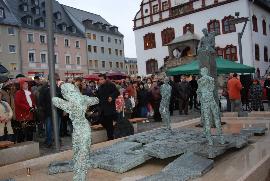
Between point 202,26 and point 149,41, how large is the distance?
738 cm

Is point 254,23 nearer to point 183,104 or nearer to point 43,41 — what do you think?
point 183,104

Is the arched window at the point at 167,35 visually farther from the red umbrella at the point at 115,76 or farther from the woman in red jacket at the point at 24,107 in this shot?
the woman in red jacket at the point at 24,107

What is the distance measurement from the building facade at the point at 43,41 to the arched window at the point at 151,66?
12.8 m

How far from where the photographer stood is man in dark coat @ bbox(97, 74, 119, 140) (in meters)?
9.99

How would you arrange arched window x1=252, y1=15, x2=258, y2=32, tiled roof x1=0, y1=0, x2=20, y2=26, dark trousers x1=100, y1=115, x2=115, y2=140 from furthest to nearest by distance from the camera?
tiled roof x1=0, y1=0, x2=20, y2=26 < arched window x1=252, y1=15, x2=258, y2=32 < dark trousers x1=100, y1=115, x2=115, y2=140

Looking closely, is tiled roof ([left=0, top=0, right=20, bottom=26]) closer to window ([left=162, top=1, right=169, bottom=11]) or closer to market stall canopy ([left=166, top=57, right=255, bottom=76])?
window ([left=162, top=1, right=169, bottom=11])

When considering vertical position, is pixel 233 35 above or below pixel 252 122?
above

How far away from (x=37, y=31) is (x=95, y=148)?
4600cm

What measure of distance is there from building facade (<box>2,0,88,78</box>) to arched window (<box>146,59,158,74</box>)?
12.8 metres

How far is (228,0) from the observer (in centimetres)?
3694

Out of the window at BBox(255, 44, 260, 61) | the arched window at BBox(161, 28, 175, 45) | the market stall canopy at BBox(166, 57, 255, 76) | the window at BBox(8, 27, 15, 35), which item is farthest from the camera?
the window at BBox(8, 27, 15, 35)

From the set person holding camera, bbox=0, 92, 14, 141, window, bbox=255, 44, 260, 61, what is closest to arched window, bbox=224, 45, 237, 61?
window, bbox=255, 44, 260, 61

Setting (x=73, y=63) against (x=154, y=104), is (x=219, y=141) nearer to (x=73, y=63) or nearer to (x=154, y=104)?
(x=154, y=104)

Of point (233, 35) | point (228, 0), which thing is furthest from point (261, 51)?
point (228, 0)
